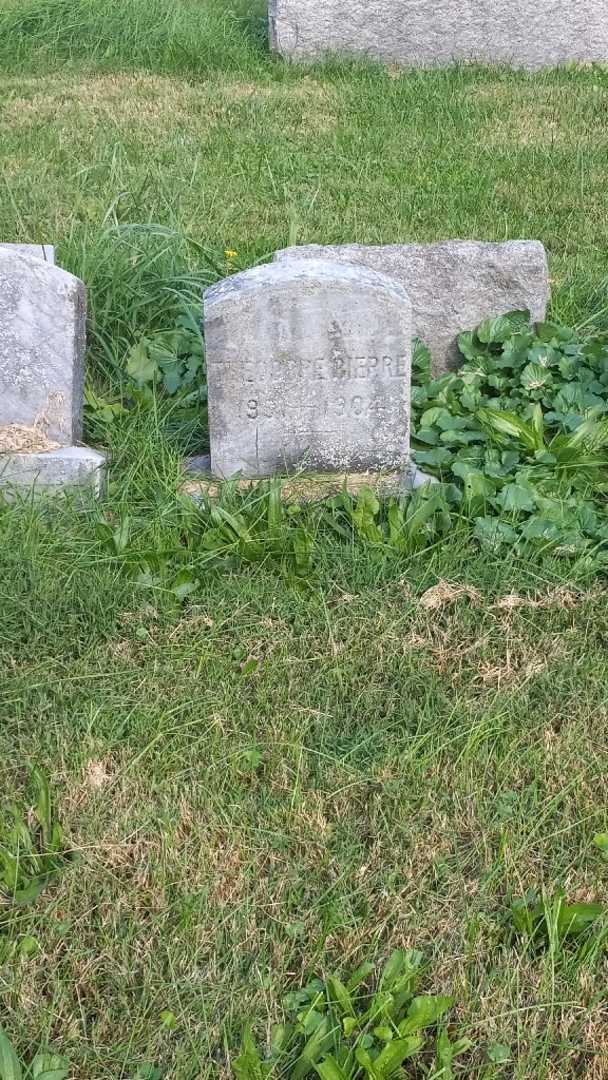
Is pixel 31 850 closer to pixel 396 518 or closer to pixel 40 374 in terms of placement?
pixel 396 518

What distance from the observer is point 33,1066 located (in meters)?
1.91

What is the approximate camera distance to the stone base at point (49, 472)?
3.29 meters

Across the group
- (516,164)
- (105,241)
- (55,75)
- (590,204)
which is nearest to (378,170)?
(516,164)

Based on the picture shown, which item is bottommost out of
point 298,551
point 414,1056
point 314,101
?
point 414,1056

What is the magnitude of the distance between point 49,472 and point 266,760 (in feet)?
Answer: 4.12

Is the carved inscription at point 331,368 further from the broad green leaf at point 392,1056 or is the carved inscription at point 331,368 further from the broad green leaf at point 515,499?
the broad green leaf at point 392,1056

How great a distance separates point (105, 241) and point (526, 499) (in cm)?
197

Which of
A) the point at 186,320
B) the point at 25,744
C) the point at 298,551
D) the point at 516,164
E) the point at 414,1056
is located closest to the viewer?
the point at 414,1056

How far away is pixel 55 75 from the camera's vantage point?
727 centimetres

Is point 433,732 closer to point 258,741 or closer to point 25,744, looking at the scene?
point 258,741

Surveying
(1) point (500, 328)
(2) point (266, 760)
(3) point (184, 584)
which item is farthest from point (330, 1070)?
(1) point (500, 328)

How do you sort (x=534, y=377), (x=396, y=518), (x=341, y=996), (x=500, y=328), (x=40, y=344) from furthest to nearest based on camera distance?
1. (x=500, y=328)
2. (x=534, y=377)
3. (x=40, y=344)
4. (x=396, y=518)
5. (x=341, y=996)

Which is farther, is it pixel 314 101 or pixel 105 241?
pixel 314 101

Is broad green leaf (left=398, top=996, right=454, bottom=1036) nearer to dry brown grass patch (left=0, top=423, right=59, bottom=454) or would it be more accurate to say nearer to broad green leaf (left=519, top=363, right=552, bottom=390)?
dry brown grass patch (left=0, top=423, right=59, bottom=454)
